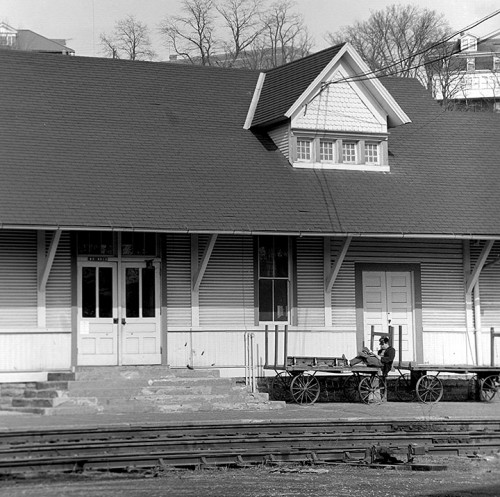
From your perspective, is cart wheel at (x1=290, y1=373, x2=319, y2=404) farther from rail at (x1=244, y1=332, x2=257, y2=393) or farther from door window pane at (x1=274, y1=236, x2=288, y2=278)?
door window pane at (x1=274, y1=236, x2=288, y2=278)

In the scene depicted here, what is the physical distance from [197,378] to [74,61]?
355 inches

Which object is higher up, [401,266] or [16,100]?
[16,100]

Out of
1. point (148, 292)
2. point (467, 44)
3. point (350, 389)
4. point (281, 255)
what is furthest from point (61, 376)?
point (467, 44)

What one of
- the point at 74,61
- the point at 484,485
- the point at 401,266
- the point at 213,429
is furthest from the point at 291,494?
the point at 74,61

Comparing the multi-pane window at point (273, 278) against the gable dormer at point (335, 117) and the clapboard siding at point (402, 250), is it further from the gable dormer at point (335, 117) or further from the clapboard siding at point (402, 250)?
the gable dormer at point (335, 117)

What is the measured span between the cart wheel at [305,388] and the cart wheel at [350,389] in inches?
51.6

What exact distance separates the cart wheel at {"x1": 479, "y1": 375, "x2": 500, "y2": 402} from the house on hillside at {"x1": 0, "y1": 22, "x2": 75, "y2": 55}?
4451cm

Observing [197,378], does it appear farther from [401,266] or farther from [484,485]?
[484,485]

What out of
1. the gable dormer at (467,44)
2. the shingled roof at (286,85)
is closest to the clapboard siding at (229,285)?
the shingled roof at (286,85)

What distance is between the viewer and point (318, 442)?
1555cm

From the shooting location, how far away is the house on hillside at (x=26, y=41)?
65438mm

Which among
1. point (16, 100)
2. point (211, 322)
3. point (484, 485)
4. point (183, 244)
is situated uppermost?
point (16, 100)

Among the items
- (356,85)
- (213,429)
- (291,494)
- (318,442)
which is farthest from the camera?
(356,85)

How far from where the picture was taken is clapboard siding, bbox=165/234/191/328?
23.5 meters
